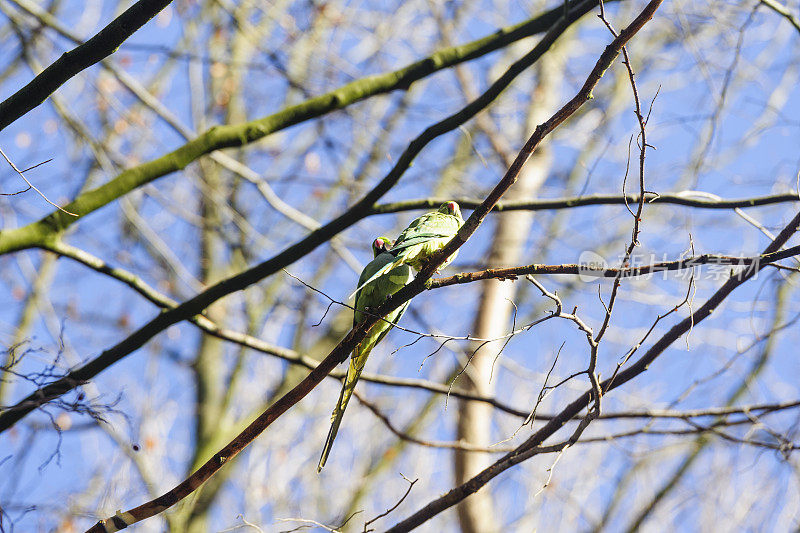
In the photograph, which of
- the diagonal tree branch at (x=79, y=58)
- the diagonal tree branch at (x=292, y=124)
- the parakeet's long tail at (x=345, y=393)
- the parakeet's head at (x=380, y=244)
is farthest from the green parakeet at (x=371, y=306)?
the diagonal tree branch at (x=79, y=58)

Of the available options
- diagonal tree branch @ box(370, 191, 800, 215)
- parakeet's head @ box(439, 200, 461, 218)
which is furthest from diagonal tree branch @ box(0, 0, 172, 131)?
parakeet's head @ box(439, 200, 461, 218)

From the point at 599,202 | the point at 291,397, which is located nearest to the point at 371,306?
the point at 291,397

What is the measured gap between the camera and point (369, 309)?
2697 mm

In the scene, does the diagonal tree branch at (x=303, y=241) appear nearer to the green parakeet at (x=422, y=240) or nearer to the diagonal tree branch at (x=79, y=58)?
the green parakeet at (x=422, y=240)

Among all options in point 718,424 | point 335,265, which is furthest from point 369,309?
point 335,265

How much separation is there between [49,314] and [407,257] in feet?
16.2

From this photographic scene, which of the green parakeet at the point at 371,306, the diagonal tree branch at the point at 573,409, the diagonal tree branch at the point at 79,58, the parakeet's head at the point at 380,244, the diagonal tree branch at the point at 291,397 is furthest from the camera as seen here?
the parakeet's head at the point at 380,244

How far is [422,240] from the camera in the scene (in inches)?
109

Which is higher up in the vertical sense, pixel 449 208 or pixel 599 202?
pixel 449 208

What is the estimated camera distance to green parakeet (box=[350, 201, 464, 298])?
269cm

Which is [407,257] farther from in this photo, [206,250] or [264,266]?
[206,250]

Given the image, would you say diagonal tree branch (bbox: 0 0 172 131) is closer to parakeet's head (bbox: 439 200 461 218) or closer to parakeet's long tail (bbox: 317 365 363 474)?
parakeet's long tail (bbox: 317 365 363 474)

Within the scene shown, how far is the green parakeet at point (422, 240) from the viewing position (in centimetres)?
269

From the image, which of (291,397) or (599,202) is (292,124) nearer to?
(291,397)
